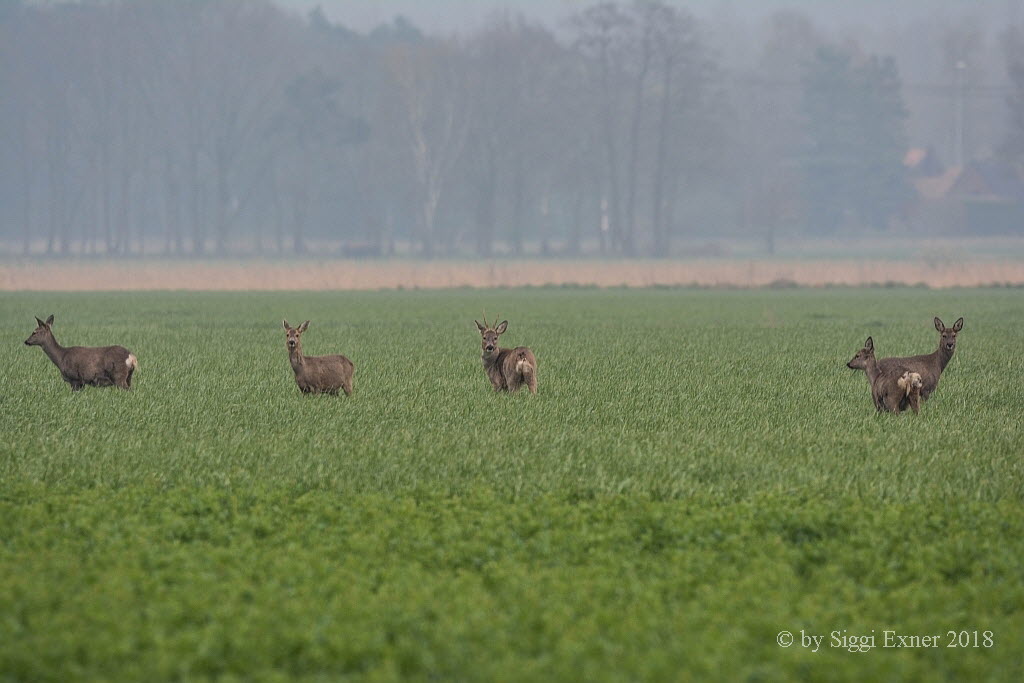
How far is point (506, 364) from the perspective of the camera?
65.1 ft

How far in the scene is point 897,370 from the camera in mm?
17391

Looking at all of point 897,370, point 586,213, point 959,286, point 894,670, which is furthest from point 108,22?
point 894,670

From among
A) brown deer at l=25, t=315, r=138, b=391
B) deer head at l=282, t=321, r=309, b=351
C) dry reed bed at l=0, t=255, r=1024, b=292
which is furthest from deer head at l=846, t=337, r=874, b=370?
dry reed bed at l=0, t=255, r=1024, b=292

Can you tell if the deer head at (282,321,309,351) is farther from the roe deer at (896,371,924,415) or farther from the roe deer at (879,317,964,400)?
the roe deer at (896,371,924,415)

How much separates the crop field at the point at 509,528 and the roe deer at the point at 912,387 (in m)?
0.20

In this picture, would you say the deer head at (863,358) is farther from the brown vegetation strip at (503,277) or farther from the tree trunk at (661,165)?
the tree trunk at (661,165)

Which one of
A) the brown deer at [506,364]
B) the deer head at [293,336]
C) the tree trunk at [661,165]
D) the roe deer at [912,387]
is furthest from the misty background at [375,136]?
the roe deer at [912,387]

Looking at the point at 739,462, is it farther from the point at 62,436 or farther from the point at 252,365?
the point at 252,365

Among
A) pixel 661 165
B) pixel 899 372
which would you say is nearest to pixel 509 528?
pixel 899 372

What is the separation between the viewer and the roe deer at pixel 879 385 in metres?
17.5

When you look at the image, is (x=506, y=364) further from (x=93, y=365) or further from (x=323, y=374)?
(x=93, y=365)

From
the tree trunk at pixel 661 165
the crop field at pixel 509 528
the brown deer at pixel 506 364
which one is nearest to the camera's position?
the crop field at pixel 509 528

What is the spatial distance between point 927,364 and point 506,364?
17.2 feet

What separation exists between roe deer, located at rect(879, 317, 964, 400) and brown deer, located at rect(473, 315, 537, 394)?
436 centimetres
